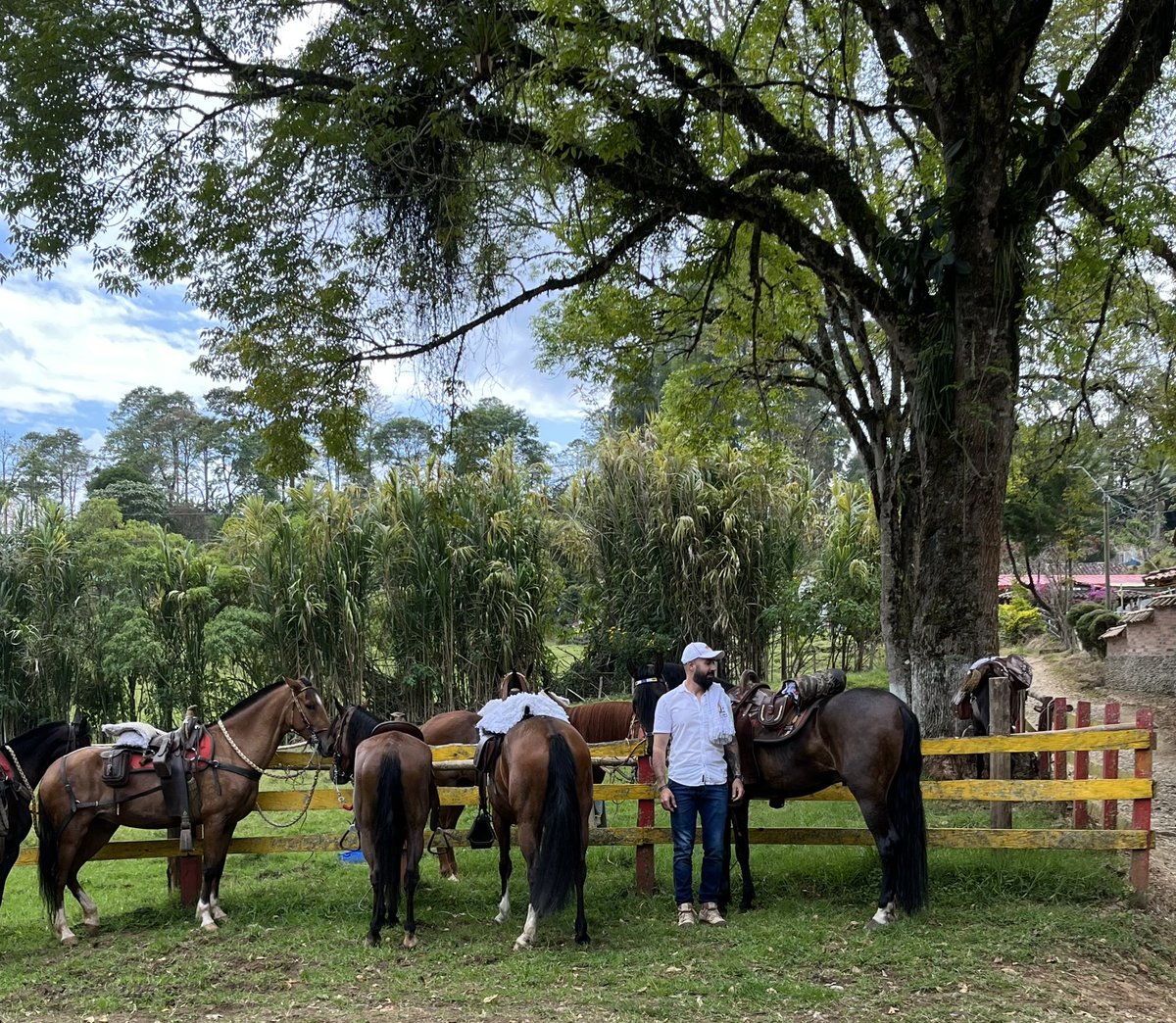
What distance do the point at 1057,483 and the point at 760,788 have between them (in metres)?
18.6

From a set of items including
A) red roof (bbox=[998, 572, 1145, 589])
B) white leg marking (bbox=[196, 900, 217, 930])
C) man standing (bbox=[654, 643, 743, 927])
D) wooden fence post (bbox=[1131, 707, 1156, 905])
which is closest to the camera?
wooden fence post (bbox=[1131, 707, 1156, 905])

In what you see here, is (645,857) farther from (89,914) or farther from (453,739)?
(89,914)

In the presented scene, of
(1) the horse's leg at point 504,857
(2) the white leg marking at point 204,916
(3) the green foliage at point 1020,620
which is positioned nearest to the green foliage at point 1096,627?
(3) the green foliage at point 1020,620

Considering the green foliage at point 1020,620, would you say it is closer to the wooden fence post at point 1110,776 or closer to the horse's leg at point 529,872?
the wooden fence post at point 1110,776

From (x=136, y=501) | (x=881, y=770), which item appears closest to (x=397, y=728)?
(x=881, y=770)

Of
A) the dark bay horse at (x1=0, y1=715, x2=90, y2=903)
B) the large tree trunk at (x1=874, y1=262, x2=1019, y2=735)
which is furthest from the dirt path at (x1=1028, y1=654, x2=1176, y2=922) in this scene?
the dark bay horse at (x1=0, y1=715, x2=90, y2=903)

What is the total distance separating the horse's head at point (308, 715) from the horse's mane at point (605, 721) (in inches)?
91.8

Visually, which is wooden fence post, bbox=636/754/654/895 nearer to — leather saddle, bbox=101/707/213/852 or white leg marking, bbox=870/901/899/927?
white leg marking, bbox=870/901/899/927

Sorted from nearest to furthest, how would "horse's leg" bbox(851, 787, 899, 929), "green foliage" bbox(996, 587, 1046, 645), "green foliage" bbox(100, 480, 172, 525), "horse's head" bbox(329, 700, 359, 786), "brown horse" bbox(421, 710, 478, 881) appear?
1. "horse's leg" bbox(851, 787, 899, 929)
2. "horse's head" bbox(329, 700, 359, 786)
3. "brown horse" bbox(421, 710, 478, 881)
4. "green foliage" bbox(996, 587, 1046, 645)
5. "green foliage" bbox(100, 480, 172, 525)

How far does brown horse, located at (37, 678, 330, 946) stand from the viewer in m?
5.94

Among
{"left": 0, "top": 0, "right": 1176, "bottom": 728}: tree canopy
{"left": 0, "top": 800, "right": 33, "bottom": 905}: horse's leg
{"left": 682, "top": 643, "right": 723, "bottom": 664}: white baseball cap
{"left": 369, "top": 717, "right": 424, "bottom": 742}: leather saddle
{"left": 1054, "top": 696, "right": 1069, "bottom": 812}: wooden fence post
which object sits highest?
{"left": 0, "top": 0, "right": 1176, "bottom": 728}: tree canopy

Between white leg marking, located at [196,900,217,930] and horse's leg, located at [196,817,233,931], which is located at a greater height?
horse's leg, located at [196,817,233,931]

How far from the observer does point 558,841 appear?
17.0 ft

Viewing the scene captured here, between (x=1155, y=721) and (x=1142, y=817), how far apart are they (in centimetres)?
952
